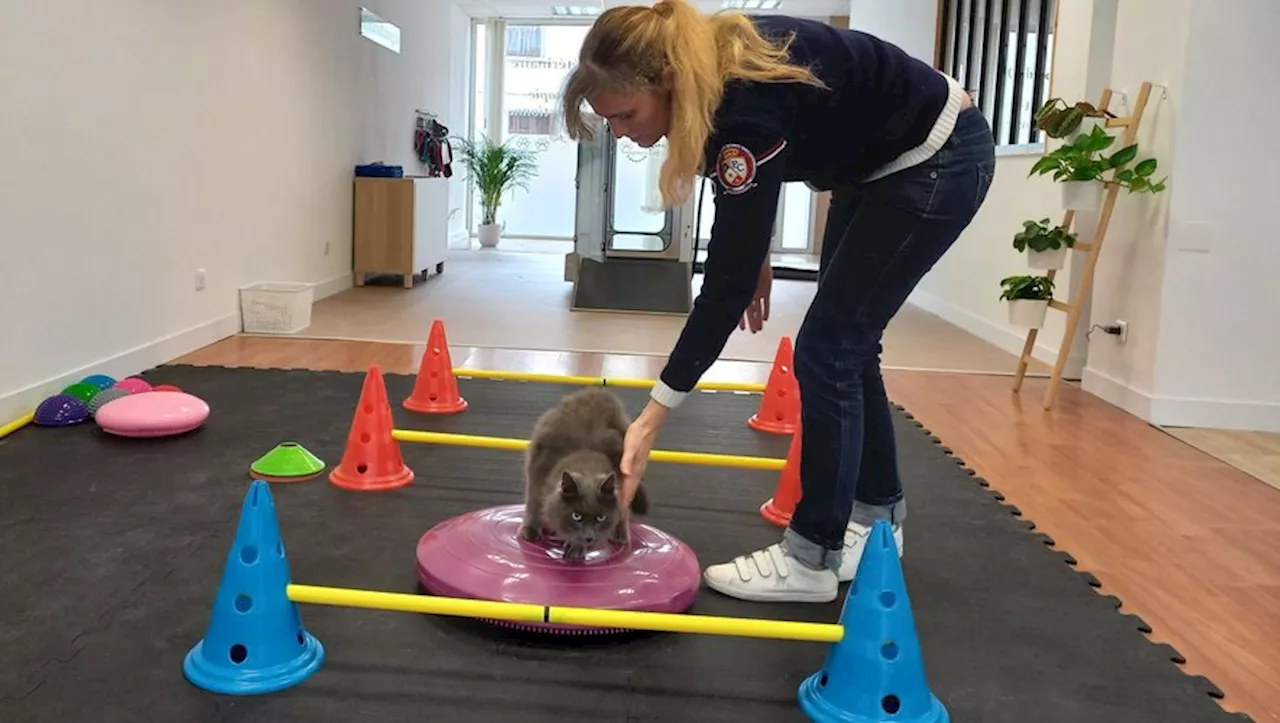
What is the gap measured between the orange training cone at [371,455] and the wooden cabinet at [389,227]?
→ 4.59 metres

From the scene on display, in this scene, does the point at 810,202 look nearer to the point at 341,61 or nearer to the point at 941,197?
the point at 341,61

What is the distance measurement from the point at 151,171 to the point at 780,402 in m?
2.66

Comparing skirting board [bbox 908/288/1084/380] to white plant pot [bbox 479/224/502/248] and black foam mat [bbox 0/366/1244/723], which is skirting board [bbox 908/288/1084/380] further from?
white plant pot [bbox 479/224/502/248]

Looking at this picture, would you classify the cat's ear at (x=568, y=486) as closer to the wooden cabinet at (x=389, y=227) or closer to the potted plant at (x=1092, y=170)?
the potted plant at (x=1092, y=170)

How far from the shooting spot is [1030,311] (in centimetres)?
423

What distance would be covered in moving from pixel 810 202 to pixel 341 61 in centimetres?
637

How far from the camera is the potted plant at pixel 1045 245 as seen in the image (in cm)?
408

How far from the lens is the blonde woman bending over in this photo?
1.48 m

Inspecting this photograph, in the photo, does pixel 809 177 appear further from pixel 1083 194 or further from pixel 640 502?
pixel 1083 194

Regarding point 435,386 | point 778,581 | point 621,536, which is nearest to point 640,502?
point 621,536

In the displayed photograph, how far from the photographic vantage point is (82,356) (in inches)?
138

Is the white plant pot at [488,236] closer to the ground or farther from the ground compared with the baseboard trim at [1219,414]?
farther from the ground

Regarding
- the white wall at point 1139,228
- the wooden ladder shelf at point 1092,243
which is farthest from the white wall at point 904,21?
the wooden ladder shelf at point 1092,243

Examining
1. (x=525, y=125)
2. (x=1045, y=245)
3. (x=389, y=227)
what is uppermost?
(x=525, y=125)
